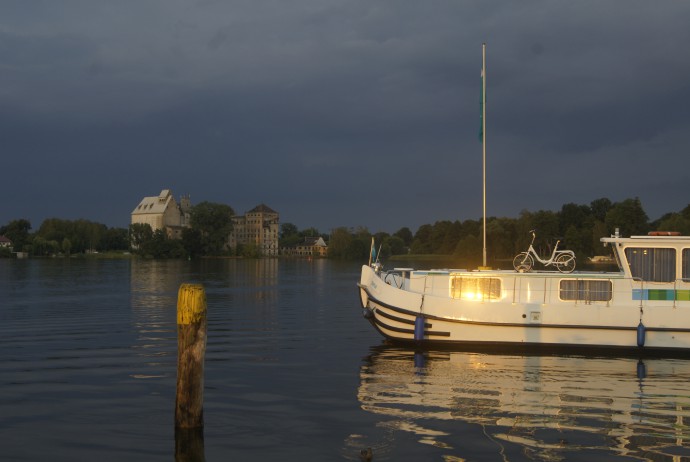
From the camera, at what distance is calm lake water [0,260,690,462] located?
1316 cm

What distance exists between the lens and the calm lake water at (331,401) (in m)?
13.2

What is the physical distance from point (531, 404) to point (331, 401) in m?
4.74

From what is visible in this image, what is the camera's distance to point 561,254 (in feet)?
83.6

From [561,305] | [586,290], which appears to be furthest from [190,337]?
[586,290]

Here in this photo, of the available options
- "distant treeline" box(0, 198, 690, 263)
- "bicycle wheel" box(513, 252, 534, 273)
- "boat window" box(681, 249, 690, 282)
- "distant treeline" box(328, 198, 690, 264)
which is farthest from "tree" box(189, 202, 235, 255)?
"boat window" box(681, 249, 690, 282)

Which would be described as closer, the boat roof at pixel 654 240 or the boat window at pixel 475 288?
the boat roof at pixel 654 240

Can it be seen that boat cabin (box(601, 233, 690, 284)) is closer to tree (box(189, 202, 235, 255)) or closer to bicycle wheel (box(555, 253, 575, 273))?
bicycle wheel (box(555, 253, 575, 273))

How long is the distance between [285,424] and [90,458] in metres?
3.93

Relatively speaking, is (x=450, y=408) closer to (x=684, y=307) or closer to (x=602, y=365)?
(x=602, y=365)

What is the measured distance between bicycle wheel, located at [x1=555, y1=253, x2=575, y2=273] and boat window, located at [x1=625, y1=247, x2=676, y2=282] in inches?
80.2

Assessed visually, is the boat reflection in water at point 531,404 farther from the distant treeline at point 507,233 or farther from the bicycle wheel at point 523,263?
the distant treeline at point 507,233

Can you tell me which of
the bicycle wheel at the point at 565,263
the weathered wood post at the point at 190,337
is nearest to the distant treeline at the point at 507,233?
the bicycle wheel at the point at 565,263

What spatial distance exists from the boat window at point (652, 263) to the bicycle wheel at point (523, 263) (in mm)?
3343

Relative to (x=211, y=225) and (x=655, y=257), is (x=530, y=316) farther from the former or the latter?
(x=211, y=225)
